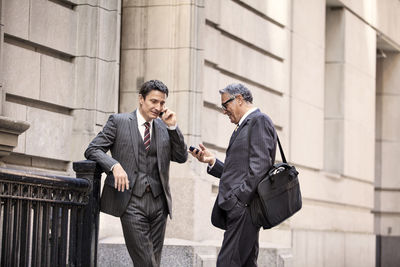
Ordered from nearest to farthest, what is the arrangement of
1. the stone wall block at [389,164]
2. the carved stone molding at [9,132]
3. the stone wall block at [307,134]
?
1. the carved stone molding at [9,132]
2. the stone wall block at [307,134]
3. the stone wall block at [389,164]

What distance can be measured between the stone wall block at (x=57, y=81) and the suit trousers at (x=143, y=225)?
4.30 meters

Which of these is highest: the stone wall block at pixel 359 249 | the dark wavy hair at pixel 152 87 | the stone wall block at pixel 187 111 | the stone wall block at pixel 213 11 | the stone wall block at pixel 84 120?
the stone wall block at pixel 213 11

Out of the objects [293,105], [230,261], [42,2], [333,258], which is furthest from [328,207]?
[230,261]

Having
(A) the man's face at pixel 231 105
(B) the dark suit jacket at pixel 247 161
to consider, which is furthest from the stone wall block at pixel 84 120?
(B) the dark suit jacket at pixel 247 161

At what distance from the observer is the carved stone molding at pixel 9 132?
36.8 feet

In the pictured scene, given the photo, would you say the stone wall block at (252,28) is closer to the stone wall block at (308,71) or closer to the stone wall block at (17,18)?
the stone wall block at (308,71)

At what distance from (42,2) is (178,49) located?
2826 mm

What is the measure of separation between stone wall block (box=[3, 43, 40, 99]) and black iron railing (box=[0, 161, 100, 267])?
10.7 feet

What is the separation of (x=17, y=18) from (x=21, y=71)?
63cm

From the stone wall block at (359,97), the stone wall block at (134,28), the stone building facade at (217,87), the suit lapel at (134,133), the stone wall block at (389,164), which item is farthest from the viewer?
the stone wall block at (389,164)

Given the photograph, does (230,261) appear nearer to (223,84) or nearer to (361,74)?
(223,84)

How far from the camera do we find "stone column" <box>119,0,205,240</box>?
14.7 m

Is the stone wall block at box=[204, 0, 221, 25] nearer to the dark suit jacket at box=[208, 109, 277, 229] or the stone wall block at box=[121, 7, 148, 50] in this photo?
the stone wall block at box=[121, 7, 148, 50]

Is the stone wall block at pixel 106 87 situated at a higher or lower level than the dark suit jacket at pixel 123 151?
higher
